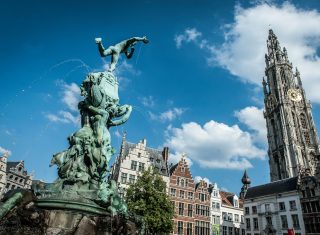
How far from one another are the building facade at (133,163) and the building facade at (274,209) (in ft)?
58.7

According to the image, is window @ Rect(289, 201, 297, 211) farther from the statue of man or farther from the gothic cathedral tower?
the statue of man

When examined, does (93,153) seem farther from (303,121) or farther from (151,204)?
(303,121)

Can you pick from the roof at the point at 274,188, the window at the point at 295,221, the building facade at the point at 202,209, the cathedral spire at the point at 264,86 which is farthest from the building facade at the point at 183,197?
the cathedral spire at the point at 264,86

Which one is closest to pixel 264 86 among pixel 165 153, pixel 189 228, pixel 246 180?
pixel 246 180

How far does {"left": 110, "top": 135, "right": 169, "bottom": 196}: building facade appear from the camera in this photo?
38.1 meters

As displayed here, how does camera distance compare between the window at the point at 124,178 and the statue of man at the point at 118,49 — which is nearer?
the statue of man at the point at 118,49

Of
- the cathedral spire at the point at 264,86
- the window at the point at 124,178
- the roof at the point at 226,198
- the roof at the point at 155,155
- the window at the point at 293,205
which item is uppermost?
the cathedral spire at the point at 264,86

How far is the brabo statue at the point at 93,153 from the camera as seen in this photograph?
408 inches

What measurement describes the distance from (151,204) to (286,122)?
2614 inches

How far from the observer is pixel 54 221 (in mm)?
8945

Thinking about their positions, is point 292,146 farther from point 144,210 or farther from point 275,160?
point 144,210

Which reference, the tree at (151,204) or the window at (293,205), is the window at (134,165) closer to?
the tree at (151,204)

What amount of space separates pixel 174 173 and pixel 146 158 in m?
4.88

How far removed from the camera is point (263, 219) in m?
45.6
